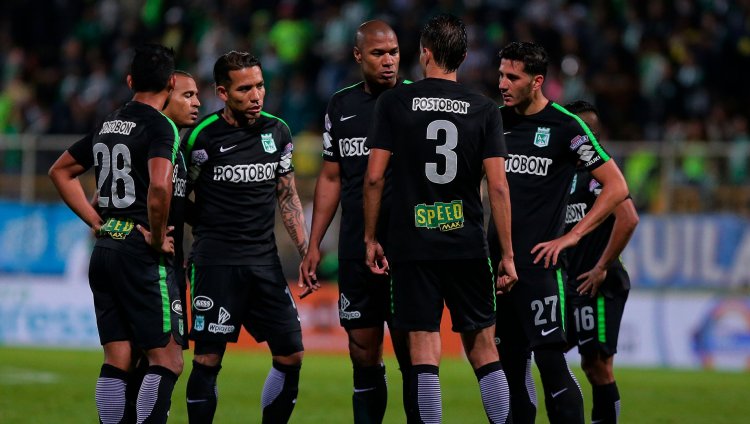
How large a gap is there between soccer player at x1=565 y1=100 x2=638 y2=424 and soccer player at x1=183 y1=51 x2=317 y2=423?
2.01 metres

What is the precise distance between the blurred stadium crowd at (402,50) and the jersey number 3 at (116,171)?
10.2 m

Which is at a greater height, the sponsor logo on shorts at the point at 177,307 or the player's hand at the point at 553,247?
the player's hand at the point at 553,247

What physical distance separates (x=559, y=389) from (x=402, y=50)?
12777 millimetres

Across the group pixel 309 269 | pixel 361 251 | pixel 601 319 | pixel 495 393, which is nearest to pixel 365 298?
pixel 361 251

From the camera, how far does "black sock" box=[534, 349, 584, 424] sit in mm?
7715

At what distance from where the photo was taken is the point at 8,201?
61.7 ft

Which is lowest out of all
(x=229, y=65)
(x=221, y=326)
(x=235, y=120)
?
(x=221, y=326)

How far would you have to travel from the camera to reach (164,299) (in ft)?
25.4

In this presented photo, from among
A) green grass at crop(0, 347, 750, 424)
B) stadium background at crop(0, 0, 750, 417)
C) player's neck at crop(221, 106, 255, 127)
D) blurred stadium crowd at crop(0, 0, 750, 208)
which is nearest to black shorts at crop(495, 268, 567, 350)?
player's neck at crop(221, 106, 255, 127)

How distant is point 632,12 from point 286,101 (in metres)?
5.88

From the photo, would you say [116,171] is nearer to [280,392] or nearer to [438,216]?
[280,392]

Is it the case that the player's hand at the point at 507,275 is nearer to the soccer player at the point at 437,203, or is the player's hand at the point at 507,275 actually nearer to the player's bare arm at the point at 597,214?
the soccer player at the point at 437,203

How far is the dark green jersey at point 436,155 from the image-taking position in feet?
24.0

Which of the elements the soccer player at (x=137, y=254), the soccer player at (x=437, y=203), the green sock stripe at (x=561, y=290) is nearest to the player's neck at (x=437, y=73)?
the soccer player at (x=437, y=203)
